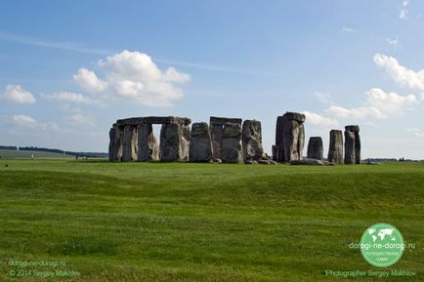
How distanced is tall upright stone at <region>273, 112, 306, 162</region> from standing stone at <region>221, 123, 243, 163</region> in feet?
17.2

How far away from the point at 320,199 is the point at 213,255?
33.8ft

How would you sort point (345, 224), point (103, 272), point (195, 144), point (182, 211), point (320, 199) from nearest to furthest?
1. point (103, 272)
2. point (345, 224)
3. point (182, 211)
4. point (320, 199)
5. point (195, 144)

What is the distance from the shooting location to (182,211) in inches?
743

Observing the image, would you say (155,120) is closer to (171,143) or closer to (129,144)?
(171,143)

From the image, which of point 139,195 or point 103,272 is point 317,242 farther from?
point 139,195

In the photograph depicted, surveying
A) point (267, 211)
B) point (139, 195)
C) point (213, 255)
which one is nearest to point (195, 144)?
point (139, 195)

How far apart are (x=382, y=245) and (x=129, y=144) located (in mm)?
34800

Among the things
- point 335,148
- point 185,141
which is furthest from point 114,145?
point 335,148

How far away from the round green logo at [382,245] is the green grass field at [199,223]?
10.0 inches

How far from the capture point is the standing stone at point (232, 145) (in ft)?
136

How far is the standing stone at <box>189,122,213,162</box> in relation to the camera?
41656mm

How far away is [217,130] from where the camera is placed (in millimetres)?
45844

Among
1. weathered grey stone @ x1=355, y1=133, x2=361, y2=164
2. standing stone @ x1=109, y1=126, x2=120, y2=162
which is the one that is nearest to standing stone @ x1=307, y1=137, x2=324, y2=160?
weathered grey stone @ x1=355, y1=133, x2=361, y2=164

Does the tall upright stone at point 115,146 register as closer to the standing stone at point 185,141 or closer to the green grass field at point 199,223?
the standing stone at point 185,141
